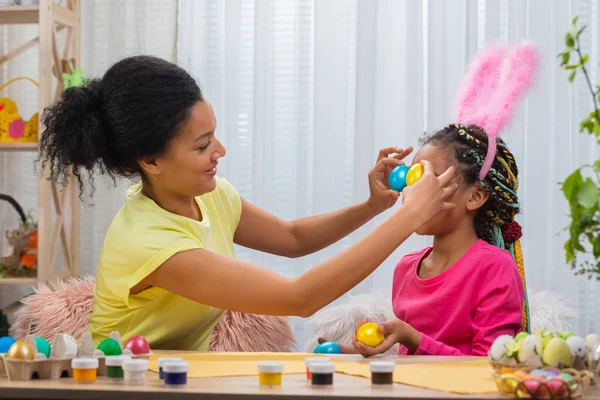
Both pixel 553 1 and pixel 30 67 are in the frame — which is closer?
pixel 553 1

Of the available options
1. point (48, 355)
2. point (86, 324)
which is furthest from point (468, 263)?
point (86, 324)

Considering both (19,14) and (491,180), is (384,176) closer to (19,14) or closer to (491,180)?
(491,180)

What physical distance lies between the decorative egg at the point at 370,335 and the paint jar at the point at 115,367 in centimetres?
42

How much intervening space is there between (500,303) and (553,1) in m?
1.53

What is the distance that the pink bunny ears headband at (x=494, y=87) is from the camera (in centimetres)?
152

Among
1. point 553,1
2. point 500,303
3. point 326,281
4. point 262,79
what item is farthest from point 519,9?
point 326,281

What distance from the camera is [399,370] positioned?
3.80 ft

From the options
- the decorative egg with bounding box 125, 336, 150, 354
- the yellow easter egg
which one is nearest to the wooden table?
the decorative egg with bounding box 125, 336, 150, 354

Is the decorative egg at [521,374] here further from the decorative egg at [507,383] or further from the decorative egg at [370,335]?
the decorative egg at [370,335]

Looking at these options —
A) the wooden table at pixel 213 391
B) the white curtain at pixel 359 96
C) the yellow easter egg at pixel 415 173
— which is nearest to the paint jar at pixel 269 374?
the wooden table at pixel 213 391

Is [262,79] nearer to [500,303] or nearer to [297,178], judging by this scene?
[297,178]

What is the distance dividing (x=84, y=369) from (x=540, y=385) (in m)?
0.58

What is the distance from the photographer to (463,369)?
1.18 metres

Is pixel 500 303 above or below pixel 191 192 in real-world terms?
below
